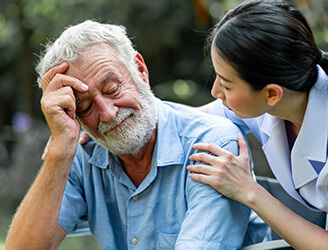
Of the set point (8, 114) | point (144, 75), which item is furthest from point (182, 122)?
point (8, 114)

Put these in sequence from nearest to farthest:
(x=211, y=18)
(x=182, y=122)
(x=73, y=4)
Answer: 1. (x=182, y=122)
2. (x=211, y=18)
3. (x=73, y=4)

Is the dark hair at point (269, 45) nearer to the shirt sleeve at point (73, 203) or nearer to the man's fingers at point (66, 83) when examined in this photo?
the man's fingers at point (66, 83)

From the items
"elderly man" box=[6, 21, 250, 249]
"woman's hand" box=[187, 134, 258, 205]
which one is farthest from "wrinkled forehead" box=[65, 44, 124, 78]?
"woman's hand" box=[187, 134, 258, 205]

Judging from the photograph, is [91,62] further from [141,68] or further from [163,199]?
[163,199]

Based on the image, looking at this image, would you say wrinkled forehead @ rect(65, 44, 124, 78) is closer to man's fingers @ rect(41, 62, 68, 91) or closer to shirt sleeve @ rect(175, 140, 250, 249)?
Result: man's fingers @ rect(41, 62, 68, 91)

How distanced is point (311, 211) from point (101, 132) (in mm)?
1156

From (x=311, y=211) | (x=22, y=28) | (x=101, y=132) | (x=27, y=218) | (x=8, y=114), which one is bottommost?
(x=8, y=114)

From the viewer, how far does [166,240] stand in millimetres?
2213

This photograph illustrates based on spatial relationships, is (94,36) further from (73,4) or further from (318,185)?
(73,4)

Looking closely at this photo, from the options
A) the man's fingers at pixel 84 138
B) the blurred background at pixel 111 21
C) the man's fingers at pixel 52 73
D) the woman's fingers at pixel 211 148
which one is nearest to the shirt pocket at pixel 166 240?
the woman's fingers at pixel 211 148

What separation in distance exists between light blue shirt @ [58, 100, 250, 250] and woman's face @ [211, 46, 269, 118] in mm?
227

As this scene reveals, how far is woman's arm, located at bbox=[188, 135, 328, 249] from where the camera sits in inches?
78.2

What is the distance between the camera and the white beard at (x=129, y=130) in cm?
219

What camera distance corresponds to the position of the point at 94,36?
221 centimetres
